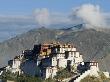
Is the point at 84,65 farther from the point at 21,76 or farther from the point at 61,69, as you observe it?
the point at 21,76

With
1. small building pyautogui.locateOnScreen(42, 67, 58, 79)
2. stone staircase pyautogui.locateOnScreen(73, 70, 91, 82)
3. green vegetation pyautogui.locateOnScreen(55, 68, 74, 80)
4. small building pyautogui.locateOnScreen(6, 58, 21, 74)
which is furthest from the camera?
small building pyautogui.locateOnScreen(6, 58, 21, 74)

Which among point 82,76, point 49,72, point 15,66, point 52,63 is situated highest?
point 52,63

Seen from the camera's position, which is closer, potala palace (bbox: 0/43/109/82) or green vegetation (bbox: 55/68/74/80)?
green vegetation (bbox: 55/68/74/80)

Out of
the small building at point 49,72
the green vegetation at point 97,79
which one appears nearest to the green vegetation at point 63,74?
the small building at point 49,72

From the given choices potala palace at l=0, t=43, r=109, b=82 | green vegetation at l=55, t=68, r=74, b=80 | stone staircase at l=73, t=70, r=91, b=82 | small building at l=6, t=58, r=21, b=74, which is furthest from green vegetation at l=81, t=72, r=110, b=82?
small building at l=6, t=58, r=21, b=74

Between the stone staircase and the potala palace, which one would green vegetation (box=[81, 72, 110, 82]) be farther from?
the potala palace

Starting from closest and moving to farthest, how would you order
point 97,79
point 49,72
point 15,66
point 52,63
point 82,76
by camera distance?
point 82,76
point 49,72
point 97,79
point 52,63
point 15,66

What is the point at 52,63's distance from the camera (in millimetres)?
143875

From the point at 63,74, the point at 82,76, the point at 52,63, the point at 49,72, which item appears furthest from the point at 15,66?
the point at 82,76

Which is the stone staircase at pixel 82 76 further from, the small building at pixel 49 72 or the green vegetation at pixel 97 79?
the small building at pixel 49 72

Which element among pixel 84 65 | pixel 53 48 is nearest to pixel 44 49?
pixel 53 48

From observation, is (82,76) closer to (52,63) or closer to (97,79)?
(97,79)

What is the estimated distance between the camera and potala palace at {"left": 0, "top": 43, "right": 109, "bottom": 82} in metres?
142

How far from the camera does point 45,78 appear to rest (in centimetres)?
14188
